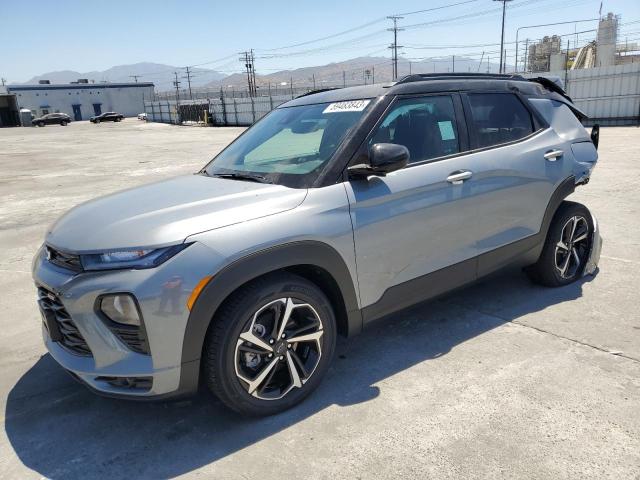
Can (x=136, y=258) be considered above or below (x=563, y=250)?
above

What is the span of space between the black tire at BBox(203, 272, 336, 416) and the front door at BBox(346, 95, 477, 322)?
36 cm

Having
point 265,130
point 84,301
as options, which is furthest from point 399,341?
point 84,301

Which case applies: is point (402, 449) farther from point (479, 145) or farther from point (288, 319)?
point (479, 145)

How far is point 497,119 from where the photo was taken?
3.87m

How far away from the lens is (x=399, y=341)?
364 cm

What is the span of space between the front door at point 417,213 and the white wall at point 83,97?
88.8 metres

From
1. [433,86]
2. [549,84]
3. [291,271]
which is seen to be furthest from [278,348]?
[549,84]

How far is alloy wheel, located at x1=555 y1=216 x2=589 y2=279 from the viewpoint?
433 centimetres

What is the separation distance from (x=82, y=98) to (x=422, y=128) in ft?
316

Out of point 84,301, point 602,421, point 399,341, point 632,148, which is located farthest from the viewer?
point 632,148

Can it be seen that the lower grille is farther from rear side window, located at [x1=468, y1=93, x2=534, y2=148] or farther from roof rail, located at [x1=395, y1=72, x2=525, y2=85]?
rear side window, located at [x1=468, y1=93, x2=534, y2=148]

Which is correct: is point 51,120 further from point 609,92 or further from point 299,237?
point 299,237

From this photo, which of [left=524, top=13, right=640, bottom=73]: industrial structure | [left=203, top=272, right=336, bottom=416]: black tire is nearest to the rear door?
[left=203, top=272, right=336, bottom=416]: black tire

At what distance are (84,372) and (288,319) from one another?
3.44 ft
